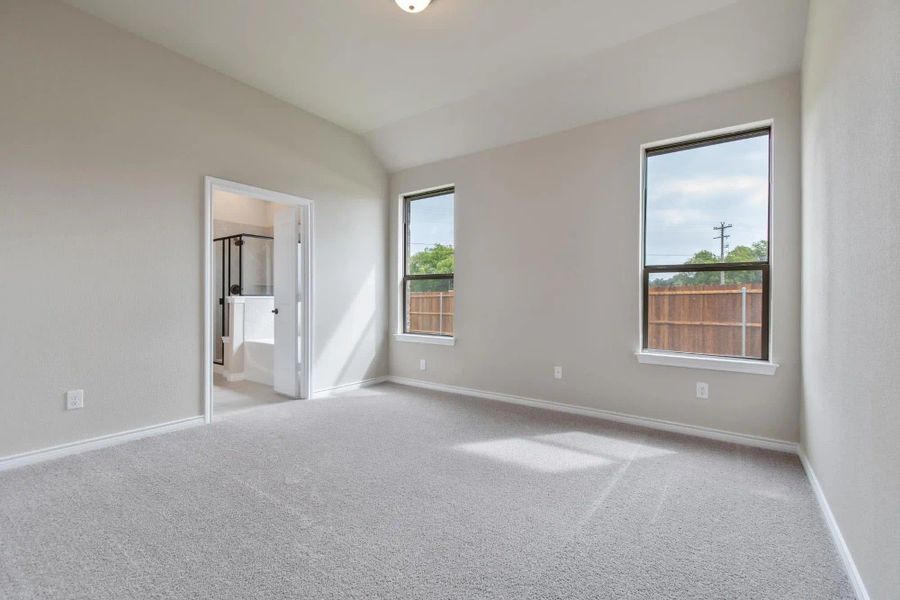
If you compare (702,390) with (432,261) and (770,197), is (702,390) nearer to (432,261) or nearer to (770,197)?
(770,197)

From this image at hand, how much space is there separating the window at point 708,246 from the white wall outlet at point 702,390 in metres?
0.25

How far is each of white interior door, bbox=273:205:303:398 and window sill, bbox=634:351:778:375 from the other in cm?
331

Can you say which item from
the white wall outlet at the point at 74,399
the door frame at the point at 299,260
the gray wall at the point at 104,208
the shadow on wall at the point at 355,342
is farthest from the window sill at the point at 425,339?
the white wall outlet at the point at 74,399

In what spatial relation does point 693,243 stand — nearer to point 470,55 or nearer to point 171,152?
point 470,55

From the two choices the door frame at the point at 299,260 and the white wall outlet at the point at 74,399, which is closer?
the white wall outlet at the point at 74,399

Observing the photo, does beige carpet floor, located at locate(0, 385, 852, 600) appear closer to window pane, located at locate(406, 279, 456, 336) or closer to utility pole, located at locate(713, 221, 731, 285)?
utility pole, located at locate(713, 221, 731, 285)

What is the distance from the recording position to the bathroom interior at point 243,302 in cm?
508

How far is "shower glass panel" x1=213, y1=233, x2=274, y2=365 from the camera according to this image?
6.19 metres

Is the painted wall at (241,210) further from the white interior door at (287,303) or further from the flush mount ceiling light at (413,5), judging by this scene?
the flush mount ceiling light at (413,5)

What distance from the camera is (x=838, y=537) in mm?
1773

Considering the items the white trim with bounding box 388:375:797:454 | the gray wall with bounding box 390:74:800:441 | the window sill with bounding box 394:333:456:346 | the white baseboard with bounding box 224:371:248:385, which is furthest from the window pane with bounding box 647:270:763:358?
the white baseboard with bounding box 224:371:248:385

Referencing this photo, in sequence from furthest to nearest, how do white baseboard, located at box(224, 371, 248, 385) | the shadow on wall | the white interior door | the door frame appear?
1. white baseboard, located at box(224, 371, 248, 385)
2. the shadow on wall
3. the white interior door
4. the door frame

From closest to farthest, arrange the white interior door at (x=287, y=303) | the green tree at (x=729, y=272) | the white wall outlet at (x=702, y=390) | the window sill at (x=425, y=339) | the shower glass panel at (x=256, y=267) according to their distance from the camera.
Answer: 1. the green tree at (x=729, y=272)
2. the white wall outlet at (x=702, y=390)
3. the white interior door at (x=287, y=303)
4. the window sill at (x=425, y=339)
5. the shower glass panel at (x=256, y=267)

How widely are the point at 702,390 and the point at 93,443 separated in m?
4.37
